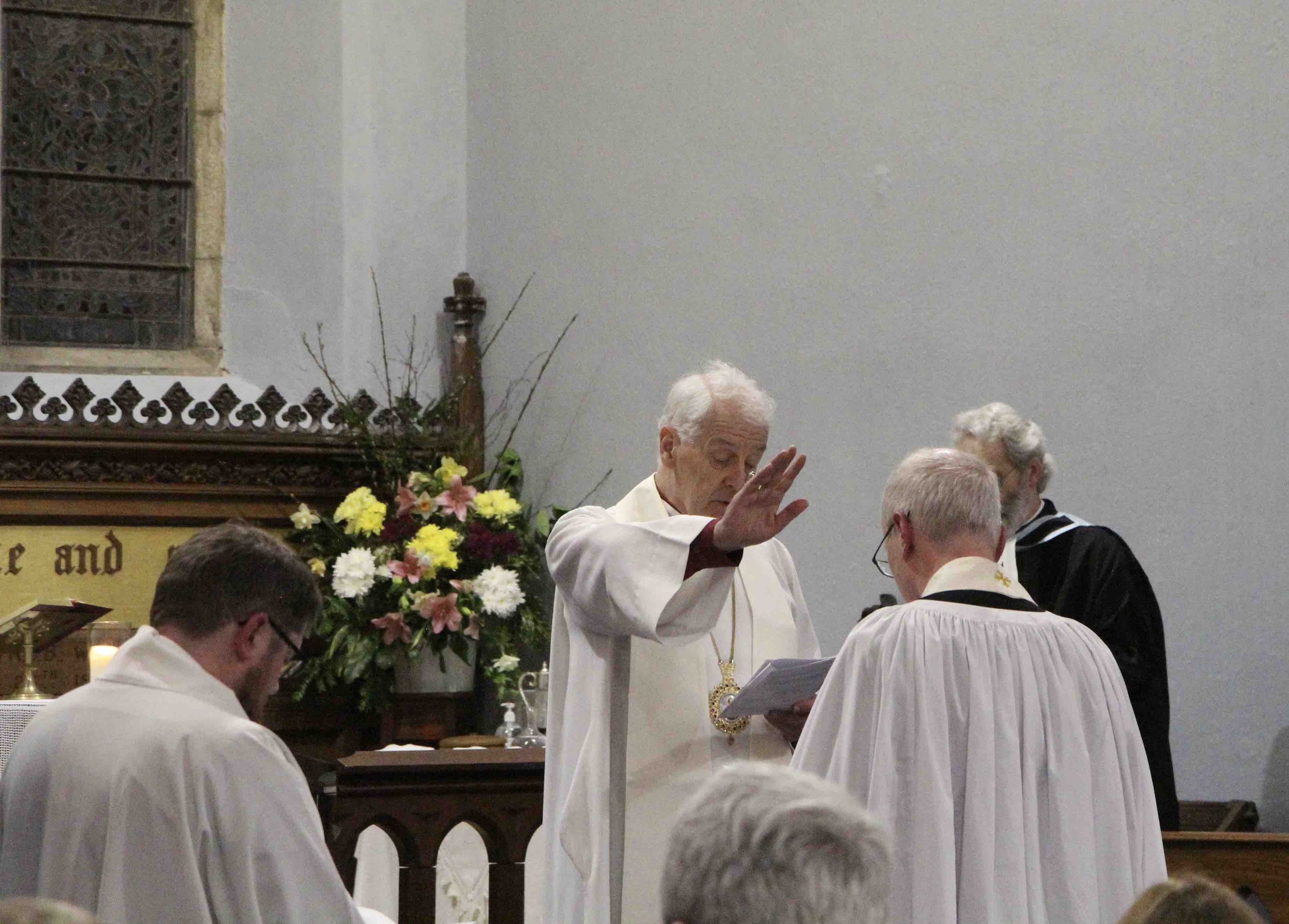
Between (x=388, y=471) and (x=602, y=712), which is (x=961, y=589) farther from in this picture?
(x=388, y=471)

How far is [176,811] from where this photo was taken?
249cm

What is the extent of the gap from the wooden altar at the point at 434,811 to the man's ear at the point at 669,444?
34.8 inches

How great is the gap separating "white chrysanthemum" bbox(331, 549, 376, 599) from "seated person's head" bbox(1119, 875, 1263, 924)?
5965mm

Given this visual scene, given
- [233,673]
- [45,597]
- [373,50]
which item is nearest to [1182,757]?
[233,673]

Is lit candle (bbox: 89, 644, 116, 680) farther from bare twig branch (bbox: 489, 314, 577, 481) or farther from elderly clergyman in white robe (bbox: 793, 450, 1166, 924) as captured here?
bare twig branch (bbox: 489, 314, 577, 481)

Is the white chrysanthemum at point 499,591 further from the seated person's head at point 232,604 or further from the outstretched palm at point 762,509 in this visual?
the seated person's head at point 232,604

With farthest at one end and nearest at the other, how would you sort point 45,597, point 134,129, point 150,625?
1. point 134,129
2. point 45,597
3. point 150,625

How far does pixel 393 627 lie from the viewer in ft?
24.9

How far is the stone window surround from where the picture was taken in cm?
934

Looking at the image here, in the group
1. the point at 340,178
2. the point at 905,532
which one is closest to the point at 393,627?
the point at 340,178

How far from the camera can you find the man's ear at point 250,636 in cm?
264

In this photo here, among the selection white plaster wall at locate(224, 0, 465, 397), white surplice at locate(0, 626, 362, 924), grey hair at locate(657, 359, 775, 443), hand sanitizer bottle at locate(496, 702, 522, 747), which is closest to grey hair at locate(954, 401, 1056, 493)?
grey hair at locate(657, 359, 775, 443)

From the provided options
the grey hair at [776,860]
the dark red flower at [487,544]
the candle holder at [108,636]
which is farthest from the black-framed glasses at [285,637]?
the dark red flower at [487,544]

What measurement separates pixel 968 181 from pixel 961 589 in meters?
2.59
